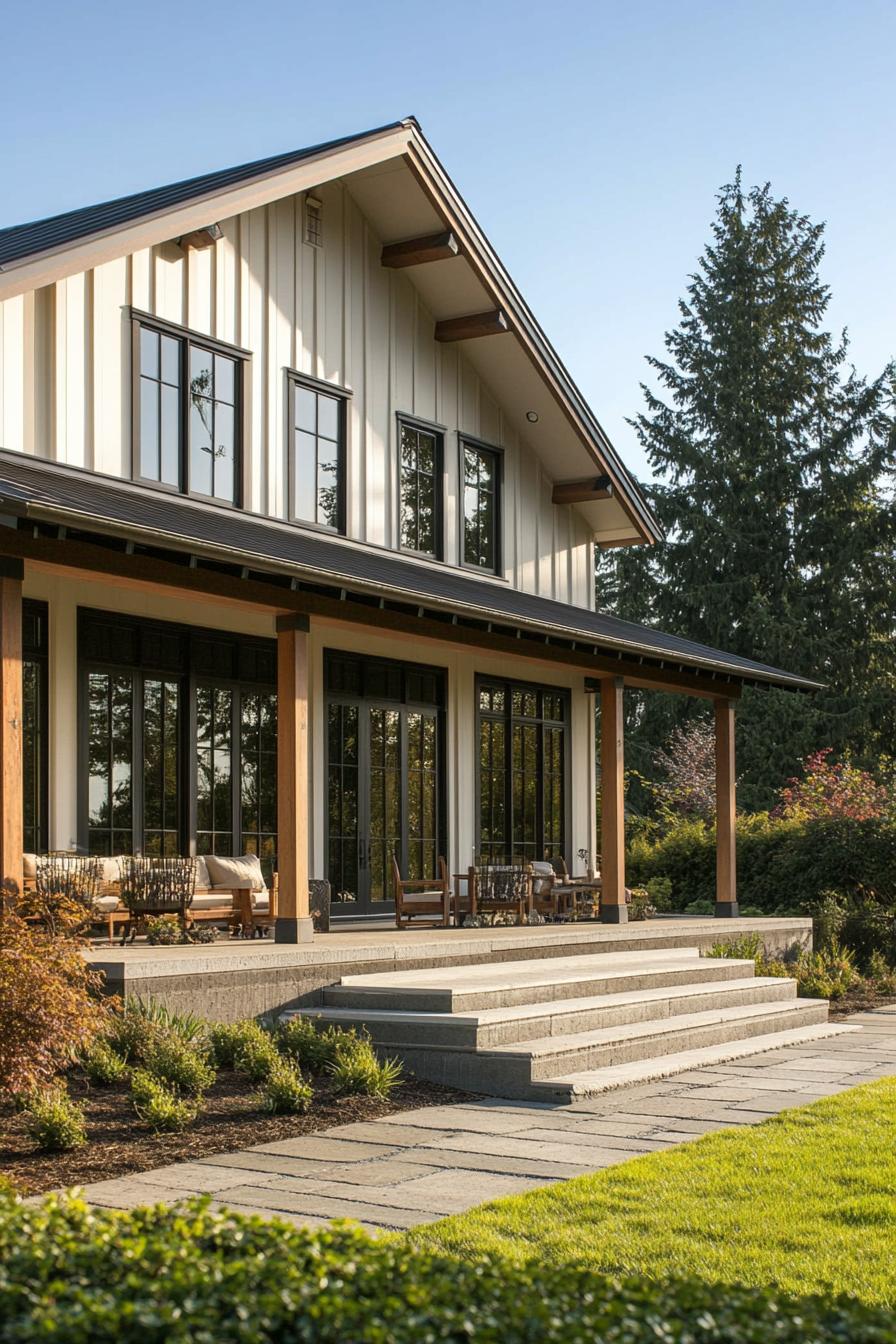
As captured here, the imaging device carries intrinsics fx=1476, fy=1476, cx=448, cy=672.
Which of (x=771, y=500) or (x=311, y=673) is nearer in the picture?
(x=311, y=673)

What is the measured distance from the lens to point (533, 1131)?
782 centimetres

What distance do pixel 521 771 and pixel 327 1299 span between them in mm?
14764

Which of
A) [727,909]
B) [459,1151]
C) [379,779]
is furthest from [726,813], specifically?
[459,1151]

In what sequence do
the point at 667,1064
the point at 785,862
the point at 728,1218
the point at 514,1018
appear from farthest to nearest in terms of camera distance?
the point at 785,862
the point at 667,1064
the point at 514,1018
the point at 728,1218

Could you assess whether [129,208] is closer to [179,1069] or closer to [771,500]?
[179,1069]

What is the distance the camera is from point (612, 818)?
51.1 ft

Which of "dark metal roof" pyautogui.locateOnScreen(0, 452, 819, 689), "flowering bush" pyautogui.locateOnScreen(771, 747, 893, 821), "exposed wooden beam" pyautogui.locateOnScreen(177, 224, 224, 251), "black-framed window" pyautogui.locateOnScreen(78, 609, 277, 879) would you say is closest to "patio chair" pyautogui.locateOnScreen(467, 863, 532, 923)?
"black-framed window" pyautogui.locateOnScreen(78, 609, 277, 879)

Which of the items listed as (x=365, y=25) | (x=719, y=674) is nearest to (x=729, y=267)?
(x=719, y=674)

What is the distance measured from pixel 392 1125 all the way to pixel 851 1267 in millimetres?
3337

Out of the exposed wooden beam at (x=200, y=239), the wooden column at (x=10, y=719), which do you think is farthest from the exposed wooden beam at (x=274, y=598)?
the exposed wooden beam at (x=200, y=239)

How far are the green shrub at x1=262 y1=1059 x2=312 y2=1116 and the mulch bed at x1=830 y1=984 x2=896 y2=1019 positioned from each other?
23.0 ft

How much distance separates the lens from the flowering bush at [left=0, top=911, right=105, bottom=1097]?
7.29 metres

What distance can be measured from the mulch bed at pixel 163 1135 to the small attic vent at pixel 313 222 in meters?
9.07

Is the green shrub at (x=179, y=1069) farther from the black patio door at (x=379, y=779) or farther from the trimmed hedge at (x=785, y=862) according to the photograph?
the trimmed hedge at (x=785, y=862)
